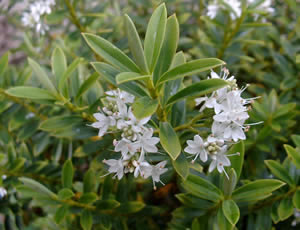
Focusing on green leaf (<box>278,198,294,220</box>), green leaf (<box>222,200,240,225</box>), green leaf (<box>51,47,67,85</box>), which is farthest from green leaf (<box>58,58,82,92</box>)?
green leaf (<box>278,198,294,220</box>)

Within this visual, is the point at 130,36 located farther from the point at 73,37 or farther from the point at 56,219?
the point at 73,37

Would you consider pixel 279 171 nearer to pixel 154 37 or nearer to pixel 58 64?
pixel 154 37

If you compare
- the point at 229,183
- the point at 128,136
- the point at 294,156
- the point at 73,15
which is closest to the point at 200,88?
the point at 128,136

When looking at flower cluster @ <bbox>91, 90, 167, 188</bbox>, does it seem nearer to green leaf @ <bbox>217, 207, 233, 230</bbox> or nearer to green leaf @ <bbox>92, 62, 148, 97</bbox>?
green leaf @ <bbox>92, 62, 148, 97</bbox>

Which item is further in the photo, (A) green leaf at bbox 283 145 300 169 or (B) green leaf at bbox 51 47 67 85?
(B) green leaf at bbox 51 47 67 85

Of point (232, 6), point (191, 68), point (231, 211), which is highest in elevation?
point (232, 6)
